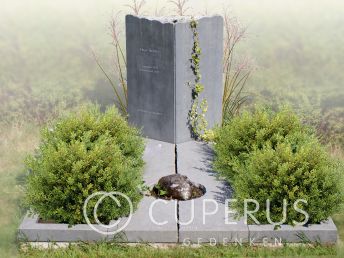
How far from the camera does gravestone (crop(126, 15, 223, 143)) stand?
367 inches

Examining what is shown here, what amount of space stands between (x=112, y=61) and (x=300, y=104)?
4.86m

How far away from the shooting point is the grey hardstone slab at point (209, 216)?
243 inches

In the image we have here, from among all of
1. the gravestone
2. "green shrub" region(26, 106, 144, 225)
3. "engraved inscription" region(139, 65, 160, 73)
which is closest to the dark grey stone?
"green shrub" region(26, 106, 144, 225)

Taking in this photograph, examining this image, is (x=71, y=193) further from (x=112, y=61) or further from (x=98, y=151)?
(x=112, y=61)

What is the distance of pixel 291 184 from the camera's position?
628 cm

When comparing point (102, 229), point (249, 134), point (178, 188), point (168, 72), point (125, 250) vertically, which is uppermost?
point (168, 72)

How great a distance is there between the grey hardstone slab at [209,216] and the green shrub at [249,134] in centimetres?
22

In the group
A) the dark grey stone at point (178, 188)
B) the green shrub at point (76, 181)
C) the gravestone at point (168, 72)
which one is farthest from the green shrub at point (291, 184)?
the gravestone at point (168, 72)

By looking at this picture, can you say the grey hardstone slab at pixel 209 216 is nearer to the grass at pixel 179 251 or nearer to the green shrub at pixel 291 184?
the grass at pixel 179 251

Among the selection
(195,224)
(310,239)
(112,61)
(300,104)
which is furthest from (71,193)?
(300,104)

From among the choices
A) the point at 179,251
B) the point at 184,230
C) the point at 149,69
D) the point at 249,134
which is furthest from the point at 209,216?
the point at 149,69

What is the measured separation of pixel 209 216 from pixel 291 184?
95 cm

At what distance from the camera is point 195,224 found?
20.6ft

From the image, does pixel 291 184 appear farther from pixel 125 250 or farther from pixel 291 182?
pixel 125 250
